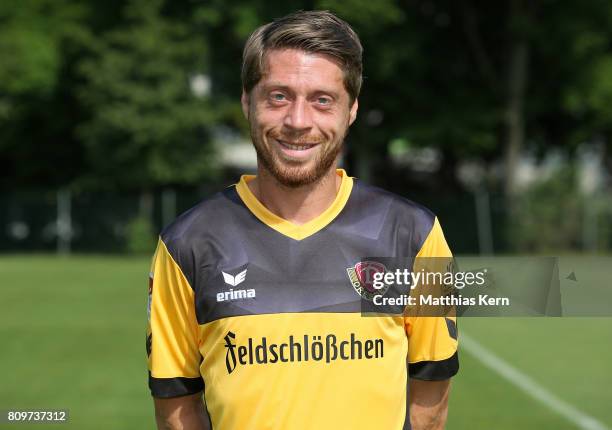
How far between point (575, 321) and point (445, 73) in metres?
19.7

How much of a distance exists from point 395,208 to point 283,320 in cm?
54

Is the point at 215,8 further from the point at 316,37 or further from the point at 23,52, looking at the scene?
the point at 316,37

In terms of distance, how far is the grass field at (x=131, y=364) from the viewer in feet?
28.6

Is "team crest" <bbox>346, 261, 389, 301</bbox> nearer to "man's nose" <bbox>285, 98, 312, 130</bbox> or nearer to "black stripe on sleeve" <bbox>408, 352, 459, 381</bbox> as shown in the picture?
"black stripe on sleeve" <bbox>408, 352, 459, 381</bbox>

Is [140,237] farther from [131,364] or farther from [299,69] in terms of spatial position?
[299,69]

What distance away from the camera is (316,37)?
2887mm

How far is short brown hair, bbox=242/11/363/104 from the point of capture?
114 inches

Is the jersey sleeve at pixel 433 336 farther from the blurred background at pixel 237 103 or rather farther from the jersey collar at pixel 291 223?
the blurred background at pixel 237 103

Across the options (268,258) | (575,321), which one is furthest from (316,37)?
(575,321)

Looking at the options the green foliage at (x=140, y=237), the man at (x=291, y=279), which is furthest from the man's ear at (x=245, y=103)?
the green foliage at (x=140, y=237)

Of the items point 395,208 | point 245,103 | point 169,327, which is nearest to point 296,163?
point 245,103

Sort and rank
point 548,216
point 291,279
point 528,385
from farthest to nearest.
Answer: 1. point 548,216
2. point 528,385
3. point 291,279

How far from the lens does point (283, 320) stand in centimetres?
296

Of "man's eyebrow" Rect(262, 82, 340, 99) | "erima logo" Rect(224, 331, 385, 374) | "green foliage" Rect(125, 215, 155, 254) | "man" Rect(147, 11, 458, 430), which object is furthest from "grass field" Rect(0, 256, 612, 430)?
"green foliage" Rect(125, 215, 155, 254)
